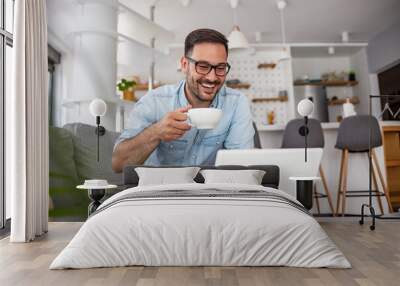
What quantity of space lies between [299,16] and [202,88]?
2.82 metres

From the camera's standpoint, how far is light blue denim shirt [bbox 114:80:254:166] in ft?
13.7

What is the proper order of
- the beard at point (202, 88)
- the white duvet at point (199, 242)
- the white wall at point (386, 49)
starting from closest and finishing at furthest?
the white duvet at point (199, 242) → the beard at point (202, 88) → the white wall at point (386, 49)

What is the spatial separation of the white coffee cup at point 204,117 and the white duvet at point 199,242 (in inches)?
68.2

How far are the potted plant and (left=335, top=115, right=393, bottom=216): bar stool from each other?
218 cm

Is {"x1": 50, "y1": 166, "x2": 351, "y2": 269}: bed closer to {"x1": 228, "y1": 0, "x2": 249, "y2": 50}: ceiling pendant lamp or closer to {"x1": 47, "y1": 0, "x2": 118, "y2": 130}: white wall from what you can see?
{"x1": 47, "y1": 0, "x2": 118, "y2": 130}: white wall

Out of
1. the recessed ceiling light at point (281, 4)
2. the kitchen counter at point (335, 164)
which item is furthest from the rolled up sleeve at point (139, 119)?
the recessed ceiling light at point (281, 4)

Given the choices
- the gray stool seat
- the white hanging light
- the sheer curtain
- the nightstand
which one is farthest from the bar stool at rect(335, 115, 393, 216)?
the sheer curtain

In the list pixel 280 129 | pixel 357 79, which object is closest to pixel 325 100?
pixel 357 79

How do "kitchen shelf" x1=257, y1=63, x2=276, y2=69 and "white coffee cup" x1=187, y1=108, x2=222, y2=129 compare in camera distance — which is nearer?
"white coffee cup" x1=187, y1=108, x2=222, y2=129

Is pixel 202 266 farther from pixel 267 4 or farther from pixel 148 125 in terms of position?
pixel 267 4

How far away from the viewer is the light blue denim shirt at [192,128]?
4168 mm

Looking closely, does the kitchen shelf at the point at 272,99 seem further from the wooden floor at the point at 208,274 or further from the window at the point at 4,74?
the wooden floor at the point at 208,274

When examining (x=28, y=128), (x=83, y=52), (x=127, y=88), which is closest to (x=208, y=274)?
(x=28, y=128)

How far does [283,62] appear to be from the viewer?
6.36 metres
